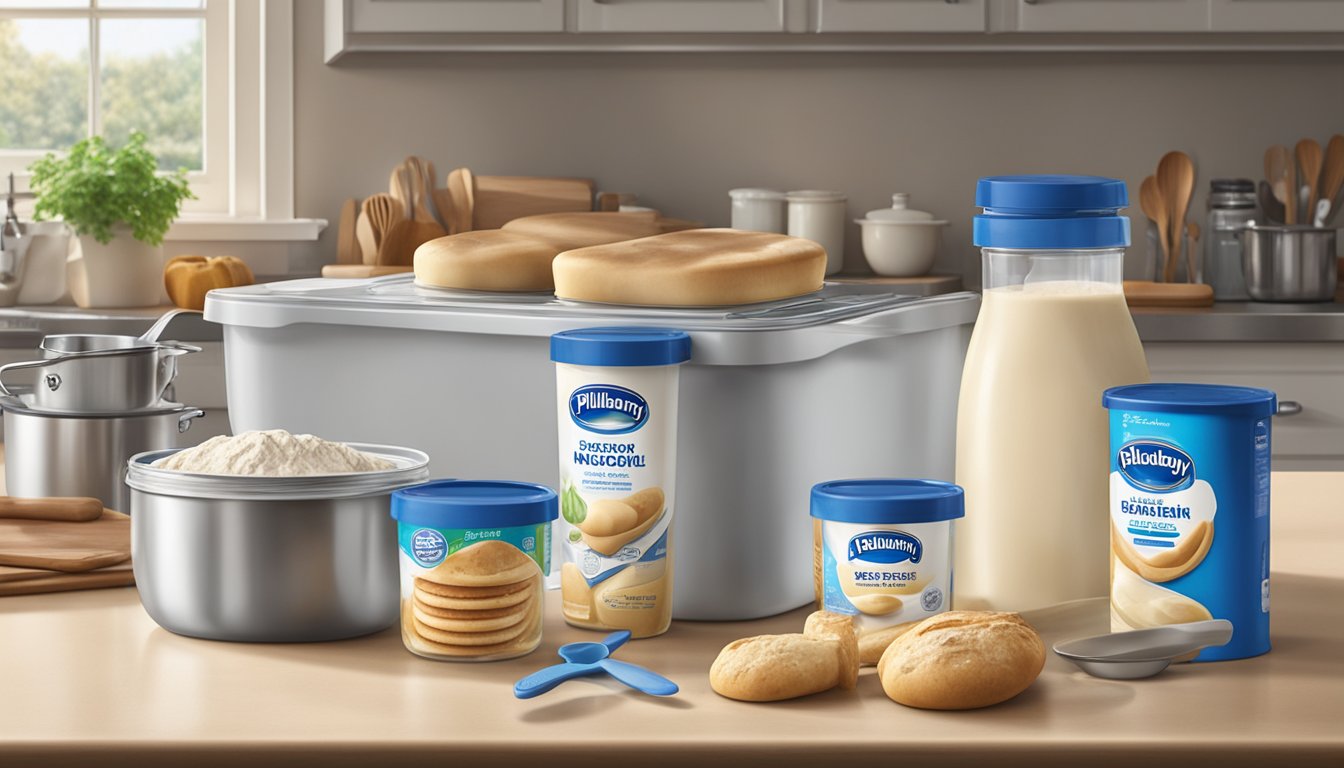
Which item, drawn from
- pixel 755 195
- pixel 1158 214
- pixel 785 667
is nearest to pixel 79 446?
pixel 785 667

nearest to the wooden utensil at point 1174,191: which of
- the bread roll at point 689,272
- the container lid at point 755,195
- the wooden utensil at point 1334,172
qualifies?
the wooden utensil at point 1334,172

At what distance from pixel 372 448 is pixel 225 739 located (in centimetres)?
26

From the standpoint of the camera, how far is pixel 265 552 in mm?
759

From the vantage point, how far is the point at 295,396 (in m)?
0.97

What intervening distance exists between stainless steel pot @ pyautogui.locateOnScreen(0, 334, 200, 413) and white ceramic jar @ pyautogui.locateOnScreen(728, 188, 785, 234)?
6.73ft

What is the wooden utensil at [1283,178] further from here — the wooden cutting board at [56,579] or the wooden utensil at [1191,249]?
the wooden cutting board at [56,579]

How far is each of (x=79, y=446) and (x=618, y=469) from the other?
483 millimetres

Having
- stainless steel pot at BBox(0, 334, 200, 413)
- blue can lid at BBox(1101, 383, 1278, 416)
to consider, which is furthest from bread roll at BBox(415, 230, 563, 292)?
blue can lid at BBox(1101, 383, 1278, 416)

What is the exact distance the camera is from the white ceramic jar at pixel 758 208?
3.04 m

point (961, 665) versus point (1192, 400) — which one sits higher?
point (1192, 400)

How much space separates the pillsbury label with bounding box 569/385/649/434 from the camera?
0.78 metres

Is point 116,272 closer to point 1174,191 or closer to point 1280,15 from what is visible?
point 1174,191

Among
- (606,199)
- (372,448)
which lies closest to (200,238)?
(606,199)

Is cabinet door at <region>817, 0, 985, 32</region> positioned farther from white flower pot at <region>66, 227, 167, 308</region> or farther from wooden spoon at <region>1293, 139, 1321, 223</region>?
white flower pot at <region>66, 227, 167, 308</region>
